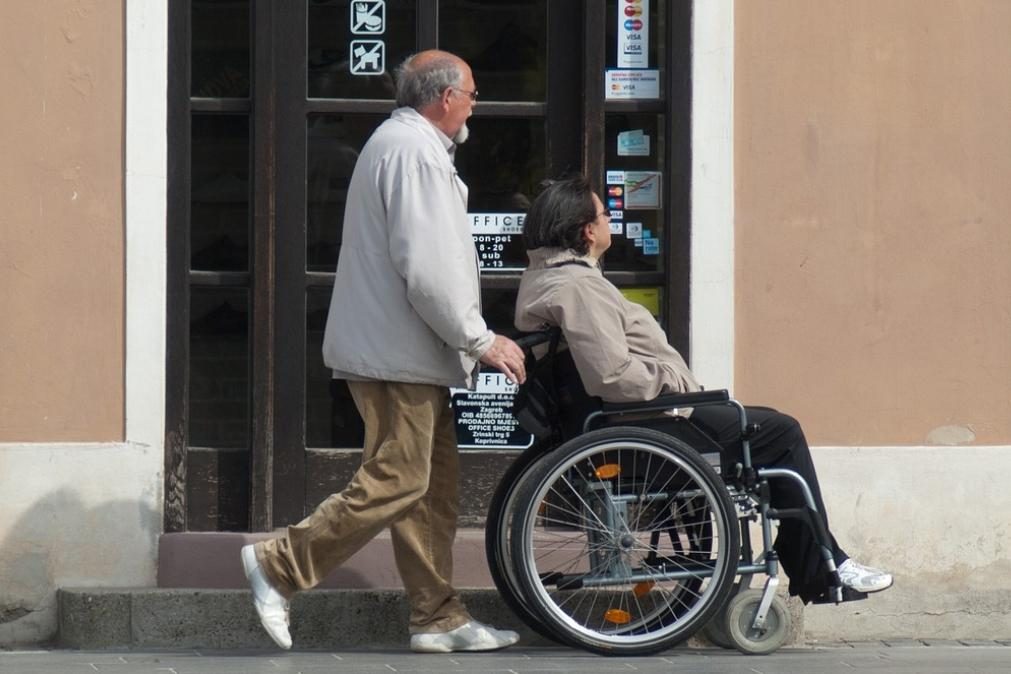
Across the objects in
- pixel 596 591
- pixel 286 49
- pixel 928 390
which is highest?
pixel 286 49

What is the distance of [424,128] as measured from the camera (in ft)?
18.1

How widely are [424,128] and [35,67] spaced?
1584mm

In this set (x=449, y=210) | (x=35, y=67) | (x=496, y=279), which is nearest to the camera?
(x=449, y=210)

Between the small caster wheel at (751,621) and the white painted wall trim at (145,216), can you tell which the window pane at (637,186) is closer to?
the small caster wheel at (751,621)

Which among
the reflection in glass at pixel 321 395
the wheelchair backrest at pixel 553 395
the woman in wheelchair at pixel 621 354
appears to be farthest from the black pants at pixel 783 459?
the reflection in glass at pixel 321 395

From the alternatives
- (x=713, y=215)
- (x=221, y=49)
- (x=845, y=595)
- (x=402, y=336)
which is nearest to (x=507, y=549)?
(x=402, y=336)

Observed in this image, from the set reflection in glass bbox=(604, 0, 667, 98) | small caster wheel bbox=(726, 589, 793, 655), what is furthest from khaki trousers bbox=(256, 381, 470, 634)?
reflection in glass bbox=(604, 0, 667, 98)

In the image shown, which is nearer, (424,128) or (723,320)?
(424,128)

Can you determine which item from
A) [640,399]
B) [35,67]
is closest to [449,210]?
[640,399]

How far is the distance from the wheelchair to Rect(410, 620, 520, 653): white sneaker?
193 mm

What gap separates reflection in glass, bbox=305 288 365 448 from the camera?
21.4ft

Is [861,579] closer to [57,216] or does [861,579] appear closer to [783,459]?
[783,459]

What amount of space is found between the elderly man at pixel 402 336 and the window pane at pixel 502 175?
104cm

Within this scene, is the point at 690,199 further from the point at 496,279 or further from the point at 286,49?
the point at 286,49
